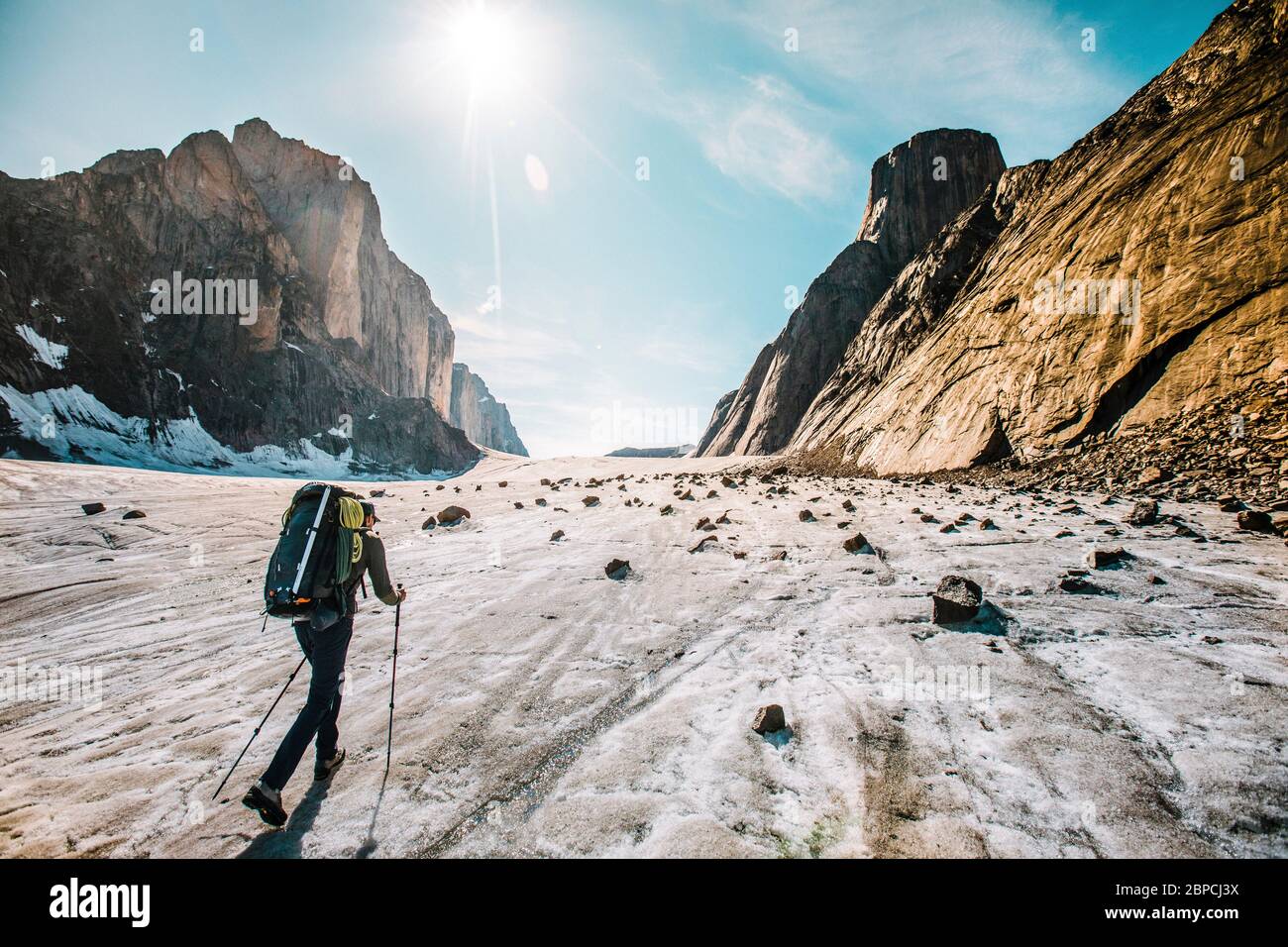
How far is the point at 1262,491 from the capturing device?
7812 millimetres

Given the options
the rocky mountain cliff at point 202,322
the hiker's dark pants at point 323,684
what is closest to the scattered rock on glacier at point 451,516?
the hiker's dark pants at point 323,684

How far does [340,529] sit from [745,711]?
361cm

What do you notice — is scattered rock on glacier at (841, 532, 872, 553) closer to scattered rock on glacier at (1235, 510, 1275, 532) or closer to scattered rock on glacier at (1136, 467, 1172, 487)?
scattered rock on glacier at (1235, 510, 1275, 532)

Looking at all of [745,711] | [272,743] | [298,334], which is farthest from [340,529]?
[298,334]

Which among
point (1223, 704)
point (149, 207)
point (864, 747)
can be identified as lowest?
point (864, 747)

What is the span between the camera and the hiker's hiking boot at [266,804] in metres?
3.09
